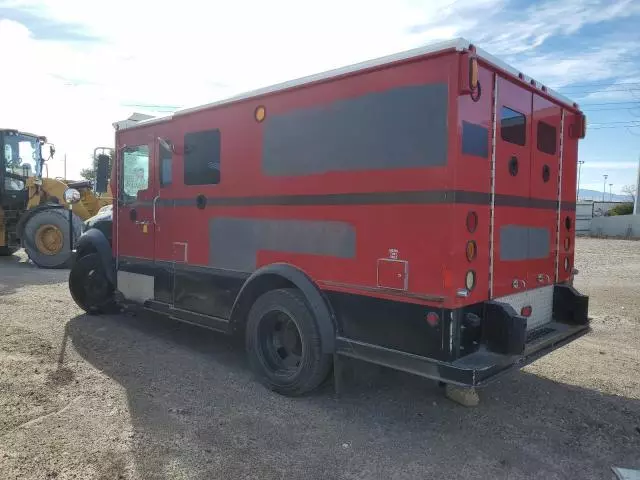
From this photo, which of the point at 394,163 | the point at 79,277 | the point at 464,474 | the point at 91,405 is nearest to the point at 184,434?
the point at 91,405

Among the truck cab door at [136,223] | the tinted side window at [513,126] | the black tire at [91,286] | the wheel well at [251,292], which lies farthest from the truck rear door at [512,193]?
the black tire at [91,286]

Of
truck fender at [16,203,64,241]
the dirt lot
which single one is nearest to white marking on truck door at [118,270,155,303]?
the dirt lot

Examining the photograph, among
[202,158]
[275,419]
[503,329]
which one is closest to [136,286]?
[202,158]

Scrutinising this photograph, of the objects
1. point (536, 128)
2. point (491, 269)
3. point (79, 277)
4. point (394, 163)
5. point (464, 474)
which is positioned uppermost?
point (536, 128)

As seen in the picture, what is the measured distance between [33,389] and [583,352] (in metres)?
5.71

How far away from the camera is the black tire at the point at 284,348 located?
4234mm

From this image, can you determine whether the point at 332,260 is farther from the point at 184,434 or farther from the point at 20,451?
the point at 20,451

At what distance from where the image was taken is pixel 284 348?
15.6 ft

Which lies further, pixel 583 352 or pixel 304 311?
pixel 583 352

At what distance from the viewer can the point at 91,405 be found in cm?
418

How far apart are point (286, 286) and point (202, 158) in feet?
5.72

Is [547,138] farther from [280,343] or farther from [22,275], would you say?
[22,275]

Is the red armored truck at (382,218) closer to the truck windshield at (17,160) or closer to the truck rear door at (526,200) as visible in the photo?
the truck rear door at (526,200)

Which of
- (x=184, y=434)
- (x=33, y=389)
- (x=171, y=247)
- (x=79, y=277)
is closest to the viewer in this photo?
(x=184, y=434)
